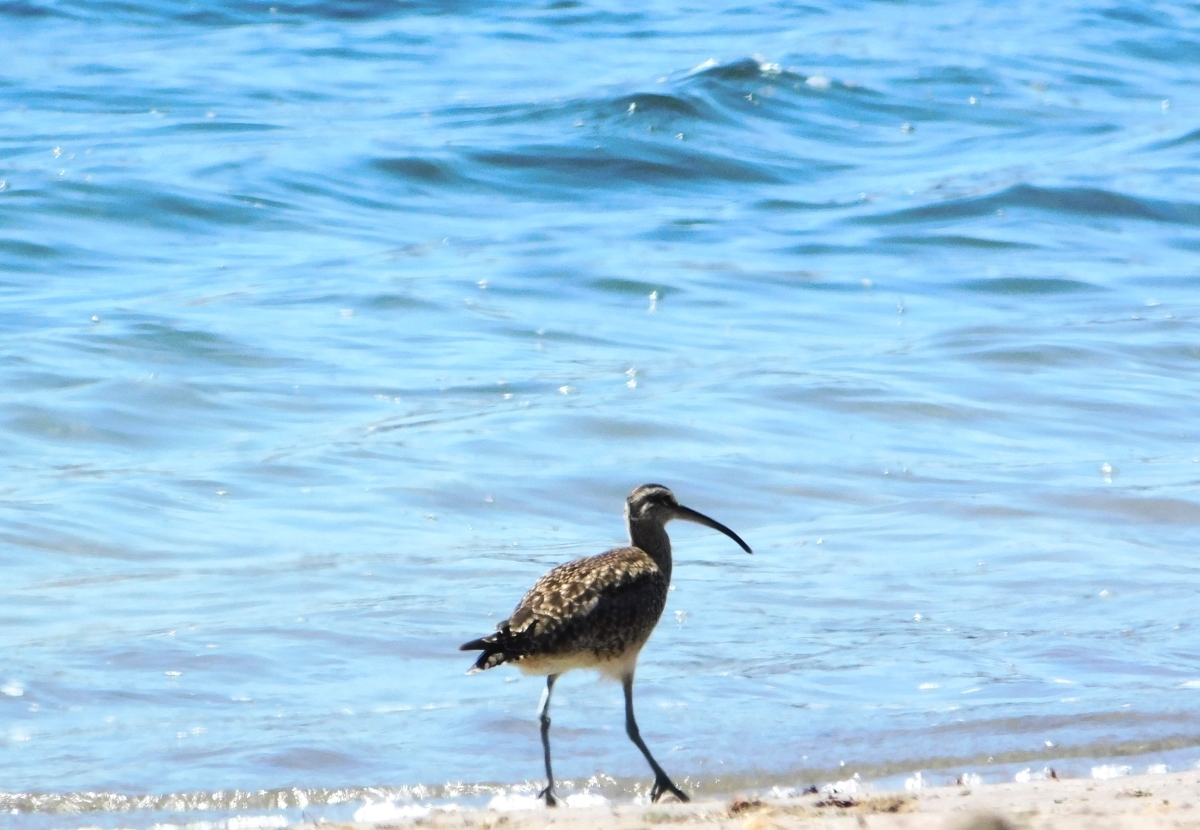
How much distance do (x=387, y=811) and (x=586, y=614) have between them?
0.84 meters

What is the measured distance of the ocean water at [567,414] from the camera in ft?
20.5

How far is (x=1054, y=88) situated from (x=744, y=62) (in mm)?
4278

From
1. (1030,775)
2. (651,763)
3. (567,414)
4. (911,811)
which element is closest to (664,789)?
(651,763)

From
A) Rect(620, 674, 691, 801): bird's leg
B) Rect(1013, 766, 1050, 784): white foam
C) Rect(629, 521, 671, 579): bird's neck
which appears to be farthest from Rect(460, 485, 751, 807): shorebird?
Rect(1013, 766, 1050, 784): white foam

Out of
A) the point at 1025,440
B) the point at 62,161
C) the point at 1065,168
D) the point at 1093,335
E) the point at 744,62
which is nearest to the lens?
the point at 1025,440

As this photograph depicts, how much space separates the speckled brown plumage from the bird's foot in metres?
0.42

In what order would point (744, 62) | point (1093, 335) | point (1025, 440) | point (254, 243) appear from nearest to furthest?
1. point (1025, 440)
2. point (1093, 335)
3. point (254, 243)
4. point (744, 62)

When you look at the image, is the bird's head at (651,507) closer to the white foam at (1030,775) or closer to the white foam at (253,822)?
the white foam at (1030,775)

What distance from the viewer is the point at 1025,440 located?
1045 centimetres

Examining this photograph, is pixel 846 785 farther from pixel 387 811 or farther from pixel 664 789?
pixel 387 811

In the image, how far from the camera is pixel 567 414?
421 inches

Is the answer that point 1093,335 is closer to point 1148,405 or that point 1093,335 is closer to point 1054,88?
point 1148,405

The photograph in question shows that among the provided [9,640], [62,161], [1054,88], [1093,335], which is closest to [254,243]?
[62,161]

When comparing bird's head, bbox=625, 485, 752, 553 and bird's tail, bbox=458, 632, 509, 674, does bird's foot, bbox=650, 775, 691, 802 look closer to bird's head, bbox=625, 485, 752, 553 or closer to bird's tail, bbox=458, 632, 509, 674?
bird's tail, bbox=458, 632, 509, 674
